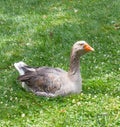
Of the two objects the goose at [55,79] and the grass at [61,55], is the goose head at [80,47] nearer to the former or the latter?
the goose at [55,79]

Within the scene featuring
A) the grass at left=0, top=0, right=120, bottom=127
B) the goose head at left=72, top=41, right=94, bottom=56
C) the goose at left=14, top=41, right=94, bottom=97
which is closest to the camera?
the grass at left=0, top=0, right=120, bottom=127

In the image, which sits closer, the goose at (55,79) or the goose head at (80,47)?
the goose at (55,79)

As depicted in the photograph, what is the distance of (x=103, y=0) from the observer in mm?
26203

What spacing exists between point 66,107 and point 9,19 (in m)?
11.1

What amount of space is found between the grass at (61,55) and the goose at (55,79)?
0.24 m

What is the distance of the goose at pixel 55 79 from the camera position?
44.4 feet

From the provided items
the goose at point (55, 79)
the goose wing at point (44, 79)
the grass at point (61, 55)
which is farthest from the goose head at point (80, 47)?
the grass at point (61, 55)

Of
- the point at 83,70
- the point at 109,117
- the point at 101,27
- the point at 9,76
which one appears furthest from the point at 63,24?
the point at 109,117

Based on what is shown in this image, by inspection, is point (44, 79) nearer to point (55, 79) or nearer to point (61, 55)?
point (55, 79)

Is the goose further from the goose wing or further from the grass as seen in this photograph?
the grass

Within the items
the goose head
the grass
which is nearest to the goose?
the goose head

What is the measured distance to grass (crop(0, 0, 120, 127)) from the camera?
1178 centimetres

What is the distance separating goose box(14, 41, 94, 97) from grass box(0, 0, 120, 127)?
239mm

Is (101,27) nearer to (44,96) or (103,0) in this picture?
(103,0)
